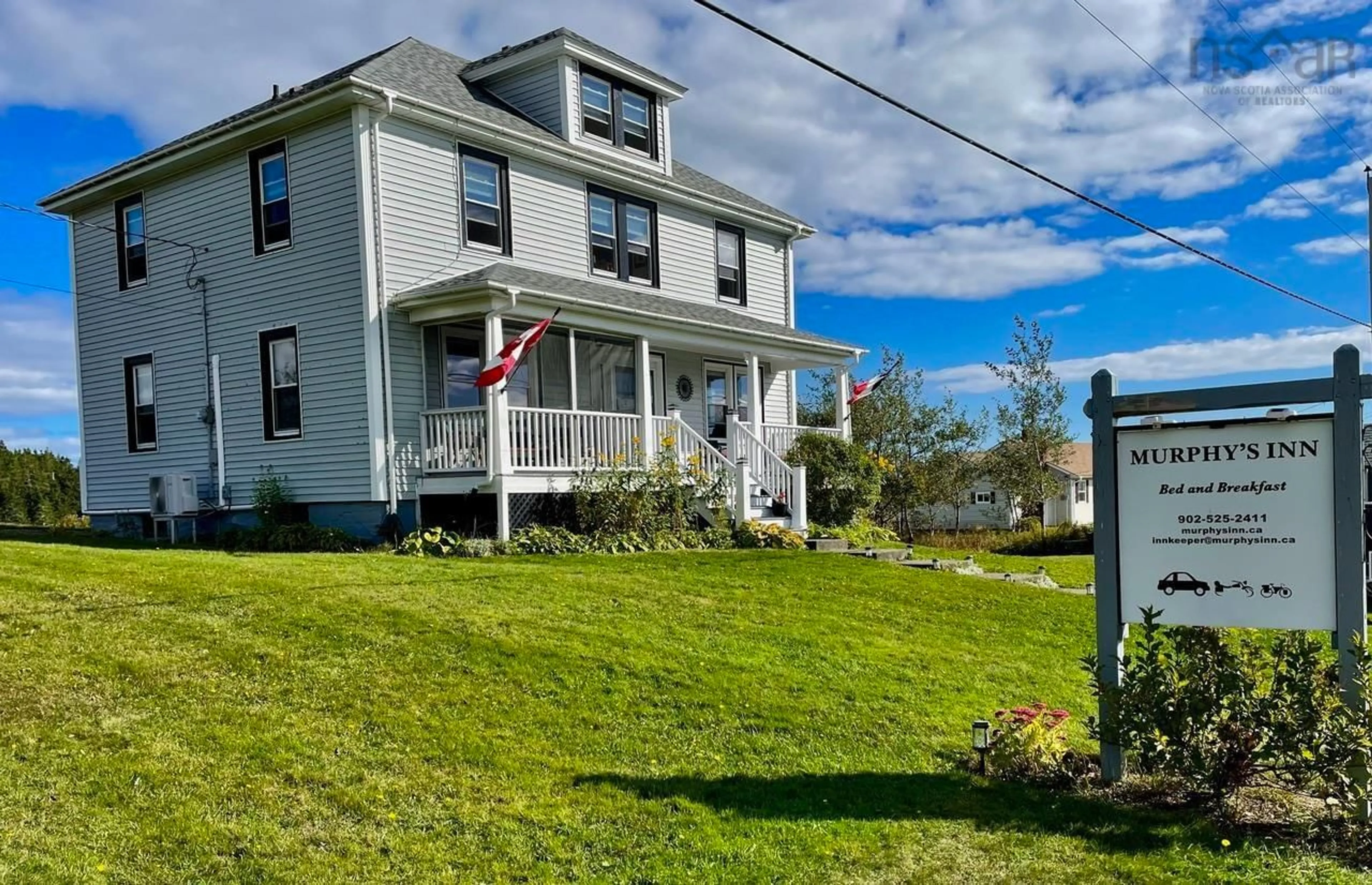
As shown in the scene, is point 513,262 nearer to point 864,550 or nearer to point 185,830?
point 864,550

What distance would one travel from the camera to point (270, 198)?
15328mm

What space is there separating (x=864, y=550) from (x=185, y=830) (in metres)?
11.8

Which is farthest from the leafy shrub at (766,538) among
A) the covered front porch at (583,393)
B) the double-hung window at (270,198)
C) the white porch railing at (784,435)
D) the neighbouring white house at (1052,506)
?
the neighbouring white house at (1052,506)

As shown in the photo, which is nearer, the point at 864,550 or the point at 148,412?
the point at 864,550

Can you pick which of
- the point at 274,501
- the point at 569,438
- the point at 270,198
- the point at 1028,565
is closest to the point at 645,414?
the point at 569,438

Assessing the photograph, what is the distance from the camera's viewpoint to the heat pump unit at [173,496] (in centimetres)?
1518

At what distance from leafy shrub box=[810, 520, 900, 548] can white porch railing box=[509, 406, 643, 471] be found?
3.58m

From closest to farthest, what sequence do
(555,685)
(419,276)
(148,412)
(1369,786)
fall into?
(1369,786), (555,685), (419,276), (148,412)

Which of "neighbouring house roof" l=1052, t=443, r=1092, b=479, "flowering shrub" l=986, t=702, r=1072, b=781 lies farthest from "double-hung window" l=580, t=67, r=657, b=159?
"neighbouring house roof" l=1052, t=443, r=1092, b=479

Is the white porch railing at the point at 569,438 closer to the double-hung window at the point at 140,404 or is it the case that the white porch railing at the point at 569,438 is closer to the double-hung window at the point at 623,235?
the double-hung window at the point at 623,235

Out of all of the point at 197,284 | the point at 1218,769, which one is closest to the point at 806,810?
the point at 1218,769

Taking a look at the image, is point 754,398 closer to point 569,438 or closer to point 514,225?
point 569,438

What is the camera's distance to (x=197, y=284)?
53.7ft

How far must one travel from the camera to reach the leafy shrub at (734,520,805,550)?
14.9 m
